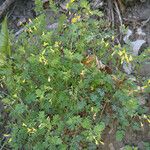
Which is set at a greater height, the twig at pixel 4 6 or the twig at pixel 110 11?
the twig at pixel 4 6

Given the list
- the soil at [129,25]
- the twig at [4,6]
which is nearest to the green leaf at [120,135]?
the soil at [129,25]

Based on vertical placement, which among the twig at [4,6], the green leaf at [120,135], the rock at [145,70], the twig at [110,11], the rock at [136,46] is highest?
the twig at [4,6]

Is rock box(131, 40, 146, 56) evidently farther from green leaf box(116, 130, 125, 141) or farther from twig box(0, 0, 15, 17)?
twig box(0, 0, 15, 17)

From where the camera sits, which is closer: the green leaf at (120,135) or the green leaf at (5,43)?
the green leaf at (120,135)

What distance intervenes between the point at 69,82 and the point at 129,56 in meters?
0.59

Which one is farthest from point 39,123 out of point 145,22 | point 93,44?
point 145,22

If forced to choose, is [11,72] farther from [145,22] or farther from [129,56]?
[145,22]

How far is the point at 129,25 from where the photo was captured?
4305 millimetres

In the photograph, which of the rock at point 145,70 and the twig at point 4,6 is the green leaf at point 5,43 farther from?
the rock at point 145,70

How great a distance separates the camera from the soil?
11.6 feet

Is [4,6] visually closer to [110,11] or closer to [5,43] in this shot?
[5,43]

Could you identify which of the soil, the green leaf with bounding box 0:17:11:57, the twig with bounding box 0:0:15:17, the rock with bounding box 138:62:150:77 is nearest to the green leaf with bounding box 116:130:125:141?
the soil

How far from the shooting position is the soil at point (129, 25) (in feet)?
11.6

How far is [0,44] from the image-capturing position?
3.81 m
